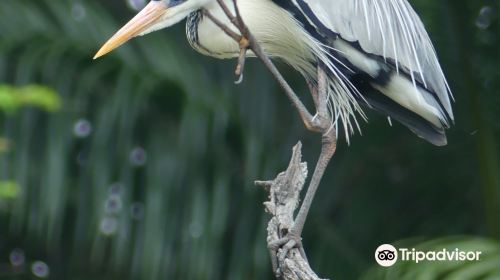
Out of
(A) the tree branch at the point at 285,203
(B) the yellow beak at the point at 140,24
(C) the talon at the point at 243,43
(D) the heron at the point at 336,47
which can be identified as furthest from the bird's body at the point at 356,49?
(A) the tree branch at the point at 285,203

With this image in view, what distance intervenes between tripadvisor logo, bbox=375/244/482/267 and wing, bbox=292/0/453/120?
44 cm

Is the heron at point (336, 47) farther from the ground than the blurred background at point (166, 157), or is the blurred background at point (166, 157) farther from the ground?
the heron at point (336, 47)

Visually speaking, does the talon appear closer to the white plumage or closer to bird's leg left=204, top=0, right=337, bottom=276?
bird's leg left=204, top=0, right=337, bottom=276

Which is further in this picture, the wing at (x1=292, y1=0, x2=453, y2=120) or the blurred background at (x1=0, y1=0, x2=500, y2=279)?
the blurred background at (x1=0, y1=0, x2=500, y2=279)

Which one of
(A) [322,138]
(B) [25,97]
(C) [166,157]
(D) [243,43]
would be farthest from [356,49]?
(C) [166,157]

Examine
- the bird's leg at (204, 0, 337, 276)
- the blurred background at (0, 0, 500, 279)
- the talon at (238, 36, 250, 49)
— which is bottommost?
the blurred background at (0, 0, 500, 279)

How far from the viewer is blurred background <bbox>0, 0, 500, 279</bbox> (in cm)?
443

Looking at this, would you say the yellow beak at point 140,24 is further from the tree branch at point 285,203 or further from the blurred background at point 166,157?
the blurred background at point 166,157

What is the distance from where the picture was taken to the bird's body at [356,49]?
129 inches

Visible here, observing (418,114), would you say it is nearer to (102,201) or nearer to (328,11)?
(328,11)

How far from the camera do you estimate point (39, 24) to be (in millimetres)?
4543

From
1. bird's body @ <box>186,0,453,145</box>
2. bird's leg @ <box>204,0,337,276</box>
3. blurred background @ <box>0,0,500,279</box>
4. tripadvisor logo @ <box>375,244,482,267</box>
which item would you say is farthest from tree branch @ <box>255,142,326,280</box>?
blurred background @ <box>0,0,500,279</box>

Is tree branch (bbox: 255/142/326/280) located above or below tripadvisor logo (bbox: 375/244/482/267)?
above

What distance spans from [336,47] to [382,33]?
5.9 inches
